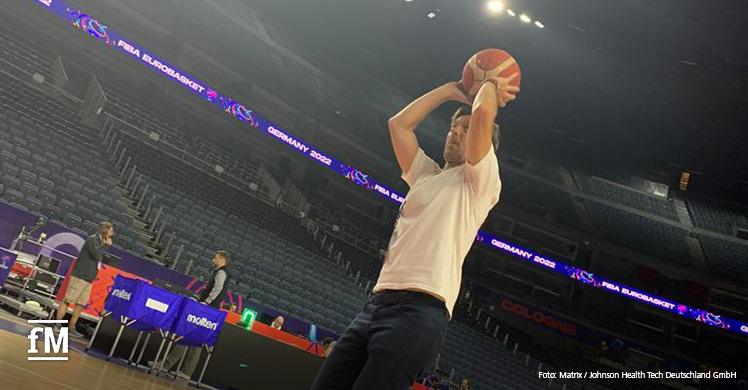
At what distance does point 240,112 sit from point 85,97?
5.14m

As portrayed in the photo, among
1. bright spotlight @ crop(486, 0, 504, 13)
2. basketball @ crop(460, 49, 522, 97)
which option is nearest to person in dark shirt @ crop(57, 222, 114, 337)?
basketball @ crop(460, 49, 522, 97)

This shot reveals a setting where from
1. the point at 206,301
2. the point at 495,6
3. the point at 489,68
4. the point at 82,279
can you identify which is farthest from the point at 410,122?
the point at 495,6

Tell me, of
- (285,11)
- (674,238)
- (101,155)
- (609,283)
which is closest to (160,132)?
(101,155)

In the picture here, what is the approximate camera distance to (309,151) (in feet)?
79.4

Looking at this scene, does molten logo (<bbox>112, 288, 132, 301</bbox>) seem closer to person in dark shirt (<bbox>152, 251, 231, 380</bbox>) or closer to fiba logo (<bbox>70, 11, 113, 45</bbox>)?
person in dark shirt (<bbox>152, 251, 231, 380</bbox>)

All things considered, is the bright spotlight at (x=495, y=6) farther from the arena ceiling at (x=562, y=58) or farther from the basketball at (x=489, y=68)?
the basketball at (x=489, y=68)

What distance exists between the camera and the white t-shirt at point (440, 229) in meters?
1.83

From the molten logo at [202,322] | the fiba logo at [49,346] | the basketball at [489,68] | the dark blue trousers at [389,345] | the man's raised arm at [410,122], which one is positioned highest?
the basketball at [489,68]

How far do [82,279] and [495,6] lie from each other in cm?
1442

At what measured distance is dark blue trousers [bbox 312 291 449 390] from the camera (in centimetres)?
166

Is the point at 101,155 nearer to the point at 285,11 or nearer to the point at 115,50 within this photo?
the point at 115,50

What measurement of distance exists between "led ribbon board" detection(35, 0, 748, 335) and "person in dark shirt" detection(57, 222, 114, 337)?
1388 cm

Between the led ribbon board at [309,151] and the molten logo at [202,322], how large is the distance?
1560 cm

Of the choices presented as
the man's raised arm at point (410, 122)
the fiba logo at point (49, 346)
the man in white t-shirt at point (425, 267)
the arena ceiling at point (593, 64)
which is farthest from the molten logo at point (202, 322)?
the arena ceiling at point (593, 64)
